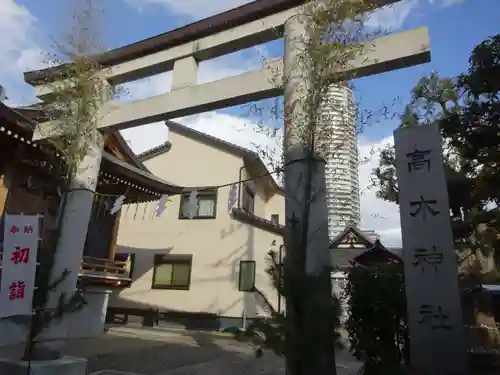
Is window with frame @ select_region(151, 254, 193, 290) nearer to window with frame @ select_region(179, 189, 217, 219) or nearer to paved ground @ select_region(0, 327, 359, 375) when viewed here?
window with frame @ select_region(179, 189, 217, 219)

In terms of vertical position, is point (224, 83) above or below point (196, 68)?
below

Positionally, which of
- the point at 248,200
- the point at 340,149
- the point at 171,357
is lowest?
the point at 171,357

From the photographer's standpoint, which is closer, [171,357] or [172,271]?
[171,357]

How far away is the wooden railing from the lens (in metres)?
11.5

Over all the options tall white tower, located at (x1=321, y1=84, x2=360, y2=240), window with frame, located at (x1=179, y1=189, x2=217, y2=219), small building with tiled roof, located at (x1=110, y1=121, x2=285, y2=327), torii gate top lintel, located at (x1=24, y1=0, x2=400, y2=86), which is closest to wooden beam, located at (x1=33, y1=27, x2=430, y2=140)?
tall white tower, located at (x1=321, y1=84, x2=360, y2=240)

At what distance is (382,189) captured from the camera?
18141 millimetres

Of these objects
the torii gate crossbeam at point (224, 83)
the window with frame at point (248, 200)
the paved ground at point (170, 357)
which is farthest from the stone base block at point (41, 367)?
the window with frame at point (248, 200)

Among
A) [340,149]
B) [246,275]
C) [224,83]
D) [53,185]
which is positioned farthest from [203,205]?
[340,149]

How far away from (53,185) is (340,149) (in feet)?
27.9

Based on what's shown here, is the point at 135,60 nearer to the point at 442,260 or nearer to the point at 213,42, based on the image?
the point at 213,42

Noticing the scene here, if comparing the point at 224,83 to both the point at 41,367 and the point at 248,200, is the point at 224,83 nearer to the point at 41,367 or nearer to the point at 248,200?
the point at 41,367

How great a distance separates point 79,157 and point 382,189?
14.7m

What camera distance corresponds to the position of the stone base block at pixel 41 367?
215 inches

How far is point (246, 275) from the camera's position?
52.0 feet
